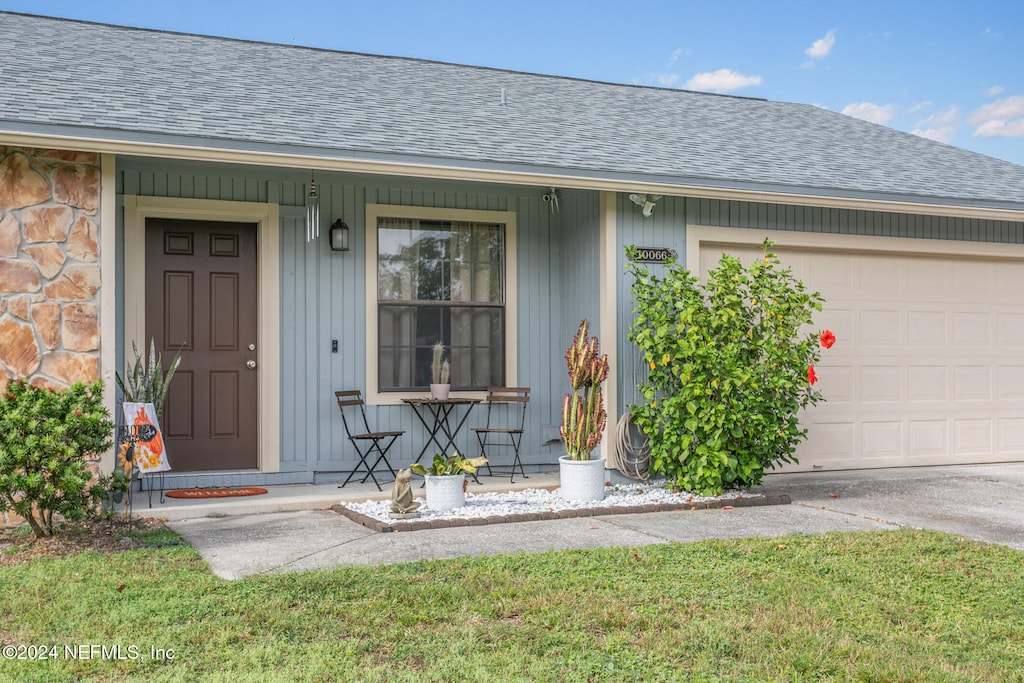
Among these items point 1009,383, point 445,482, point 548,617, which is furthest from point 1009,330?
point 548,617

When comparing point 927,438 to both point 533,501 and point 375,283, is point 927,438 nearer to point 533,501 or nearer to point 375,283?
point 533,501

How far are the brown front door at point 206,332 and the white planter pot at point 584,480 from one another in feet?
8.18

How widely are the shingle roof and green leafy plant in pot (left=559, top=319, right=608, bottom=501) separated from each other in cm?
135

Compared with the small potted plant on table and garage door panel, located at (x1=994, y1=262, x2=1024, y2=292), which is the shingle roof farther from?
the small potted plant on table

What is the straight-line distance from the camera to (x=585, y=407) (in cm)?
629

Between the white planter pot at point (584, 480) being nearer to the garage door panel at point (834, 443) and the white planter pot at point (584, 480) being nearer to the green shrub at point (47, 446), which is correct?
the garage door panel at point (834, 443)

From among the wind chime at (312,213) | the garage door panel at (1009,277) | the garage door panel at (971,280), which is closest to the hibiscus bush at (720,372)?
the garage door panel at (971,280)

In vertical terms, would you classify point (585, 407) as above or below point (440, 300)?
below

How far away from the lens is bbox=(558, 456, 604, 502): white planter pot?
Answer: 6250mm

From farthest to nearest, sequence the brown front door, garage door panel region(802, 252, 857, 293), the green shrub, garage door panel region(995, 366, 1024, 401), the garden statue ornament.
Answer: garage door panel region(995, 366, 1024, 401)
garage door panel region(802, 252, 857, 293)
the brown front door
the garden statue ornament
the green shrub

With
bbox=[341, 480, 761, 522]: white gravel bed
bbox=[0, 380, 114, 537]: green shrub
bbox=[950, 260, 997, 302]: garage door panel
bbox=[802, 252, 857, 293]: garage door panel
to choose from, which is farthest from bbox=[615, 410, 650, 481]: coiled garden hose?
bbox=[0, 380, 114, 537]: green shrub

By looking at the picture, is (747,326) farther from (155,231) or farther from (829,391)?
(155,231)

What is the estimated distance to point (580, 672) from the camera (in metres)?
2.95

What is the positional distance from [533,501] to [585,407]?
73 cm
